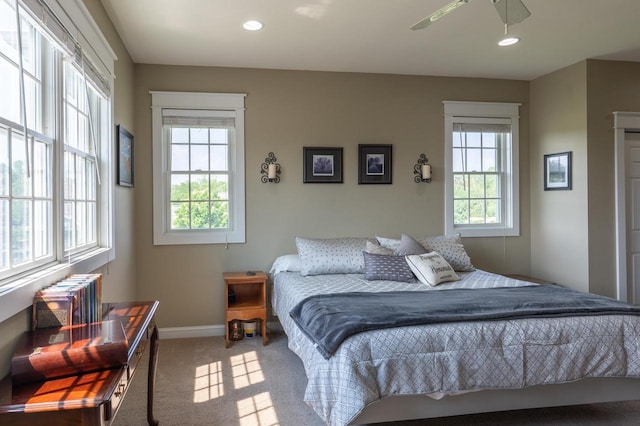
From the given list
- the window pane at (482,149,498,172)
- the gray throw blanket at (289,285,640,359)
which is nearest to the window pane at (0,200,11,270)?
the gray throw blanket at (289,285,640,359)

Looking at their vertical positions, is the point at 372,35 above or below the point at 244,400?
above

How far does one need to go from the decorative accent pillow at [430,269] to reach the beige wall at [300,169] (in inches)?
35.8

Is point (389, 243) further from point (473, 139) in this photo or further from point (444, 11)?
point (444, 11)

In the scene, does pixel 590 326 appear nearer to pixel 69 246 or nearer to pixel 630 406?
pixel 630 406

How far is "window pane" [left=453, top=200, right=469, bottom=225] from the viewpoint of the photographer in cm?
487

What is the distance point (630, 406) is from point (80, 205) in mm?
3743

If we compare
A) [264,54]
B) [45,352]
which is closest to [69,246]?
[45,352]

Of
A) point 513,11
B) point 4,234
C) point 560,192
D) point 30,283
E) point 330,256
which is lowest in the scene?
point 330,256

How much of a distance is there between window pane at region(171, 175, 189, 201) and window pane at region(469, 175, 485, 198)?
10.2ft

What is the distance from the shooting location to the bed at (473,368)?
2.17 m

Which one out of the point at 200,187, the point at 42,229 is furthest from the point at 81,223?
the point at 200,187

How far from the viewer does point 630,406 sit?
2.77m

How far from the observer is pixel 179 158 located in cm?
434

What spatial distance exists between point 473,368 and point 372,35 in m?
2.68
